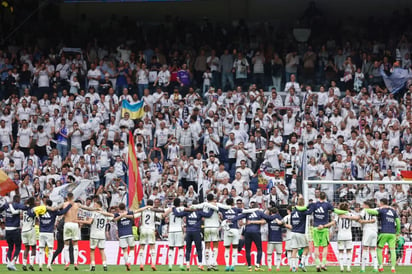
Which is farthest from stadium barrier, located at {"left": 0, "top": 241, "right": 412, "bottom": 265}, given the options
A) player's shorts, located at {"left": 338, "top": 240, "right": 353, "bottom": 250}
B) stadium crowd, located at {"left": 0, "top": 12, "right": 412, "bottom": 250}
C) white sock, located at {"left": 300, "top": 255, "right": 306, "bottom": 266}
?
player's shorts, located at {"left": 338, "top": 240, "right": 353, "bottom": 250}

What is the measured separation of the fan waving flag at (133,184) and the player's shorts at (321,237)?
6.02 meters

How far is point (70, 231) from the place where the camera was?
28.3m

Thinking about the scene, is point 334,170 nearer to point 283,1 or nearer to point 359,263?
point 359,263

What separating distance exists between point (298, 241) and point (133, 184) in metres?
6.04

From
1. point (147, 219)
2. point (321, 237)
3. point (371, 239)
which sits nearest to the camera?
point (321, 237)

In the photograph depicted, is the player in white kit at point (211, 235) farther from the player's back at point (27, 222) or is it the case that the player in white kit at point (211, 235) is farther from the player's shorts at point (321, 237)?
the player's back at point (27, 222)

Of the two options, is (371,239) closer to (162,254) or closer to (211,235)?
(211,235)

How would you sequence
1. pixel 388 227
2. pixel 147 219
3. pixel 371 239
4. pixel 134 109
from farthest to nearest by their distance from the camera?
1. pixel 134 109
2. pixel 147 219
3. pixel 371 239
4. pixel 388 227

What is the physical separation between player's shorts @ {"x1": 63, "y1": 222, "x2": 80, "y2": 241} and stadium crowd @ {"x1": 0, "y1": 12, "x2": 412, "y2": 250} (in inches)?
140

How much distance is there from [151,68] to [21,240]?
1324 cm

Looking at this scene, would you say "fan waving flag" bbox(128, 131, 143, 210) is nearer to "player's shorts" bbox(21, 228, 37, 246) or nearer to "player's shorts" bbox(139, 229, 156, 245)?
"player's shorts" bbox(139, 229, 156, 245)

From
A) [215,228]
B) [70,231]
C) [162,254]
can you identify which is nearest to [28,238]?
[70,231]

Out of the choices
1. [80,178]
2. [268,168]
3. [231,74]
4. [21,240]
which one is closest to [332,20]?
[231,74]

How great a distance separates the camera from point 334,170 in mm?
34500
